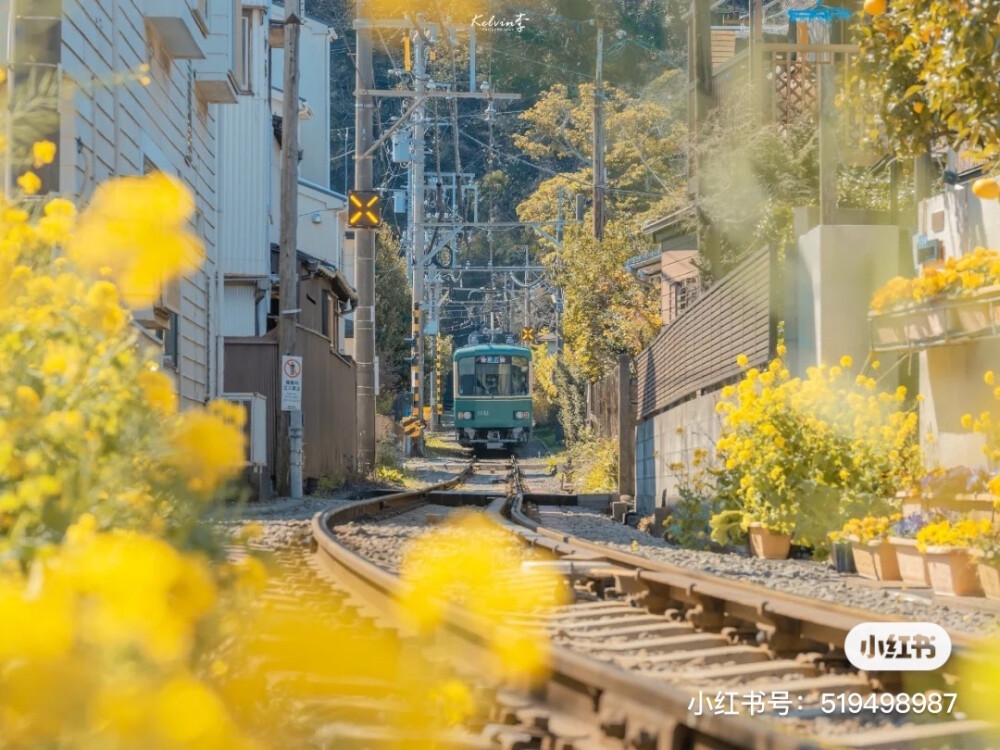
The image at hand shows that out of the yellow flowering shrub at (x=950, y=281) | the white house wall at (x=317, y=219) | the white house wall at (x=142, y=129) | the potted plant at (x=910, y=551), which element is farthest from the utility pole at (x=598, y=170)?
the potted plant at (x=910, y=551)

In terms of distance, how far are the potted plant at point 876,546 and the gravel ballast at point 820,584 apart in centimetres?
18

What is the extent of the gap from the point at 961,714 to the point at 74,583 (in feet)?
10.2

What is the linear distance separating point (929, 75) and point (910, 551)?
2955 mm

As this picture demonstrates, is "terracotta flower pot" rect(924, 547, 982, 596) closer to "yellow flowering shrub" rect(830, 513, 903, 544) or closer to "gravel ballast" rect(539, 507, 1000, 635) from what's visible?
"gravel ballast" rect(539, 507, 1000, 635)

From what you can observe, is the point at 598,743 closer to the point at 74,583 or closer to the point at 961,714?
the point at 961,714

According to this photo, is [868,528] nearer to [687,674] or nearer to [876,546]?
[876,546]

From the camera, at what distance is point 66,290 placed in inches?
154

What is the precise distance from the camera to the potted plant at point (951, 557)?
26.8ft

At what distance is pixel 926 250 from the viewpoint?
12.0 m

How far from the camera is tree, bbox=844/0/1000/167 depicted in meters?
7.12

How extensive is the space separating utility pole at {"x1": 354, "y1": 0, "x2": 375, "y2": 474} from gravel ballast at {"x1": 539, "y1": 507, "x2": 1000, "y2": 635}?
13.9 metres

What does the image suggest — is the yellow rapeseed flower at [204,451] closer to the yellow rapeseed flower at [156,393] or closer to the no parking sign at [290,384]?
the yellow rapeseed flower at [156,393]

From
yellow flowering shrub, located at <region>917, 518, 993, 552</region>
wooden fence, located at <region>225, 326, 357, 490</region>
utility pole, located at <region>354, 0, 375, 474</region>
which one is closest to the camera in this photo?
yellow flowering shrub, located at <region>917, 518, 993, 552</region>

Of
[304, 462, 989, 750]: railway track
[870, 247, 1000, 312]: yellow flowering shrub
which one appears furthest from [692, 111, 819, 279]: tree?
[304, 462, 989, 750]: railway track
